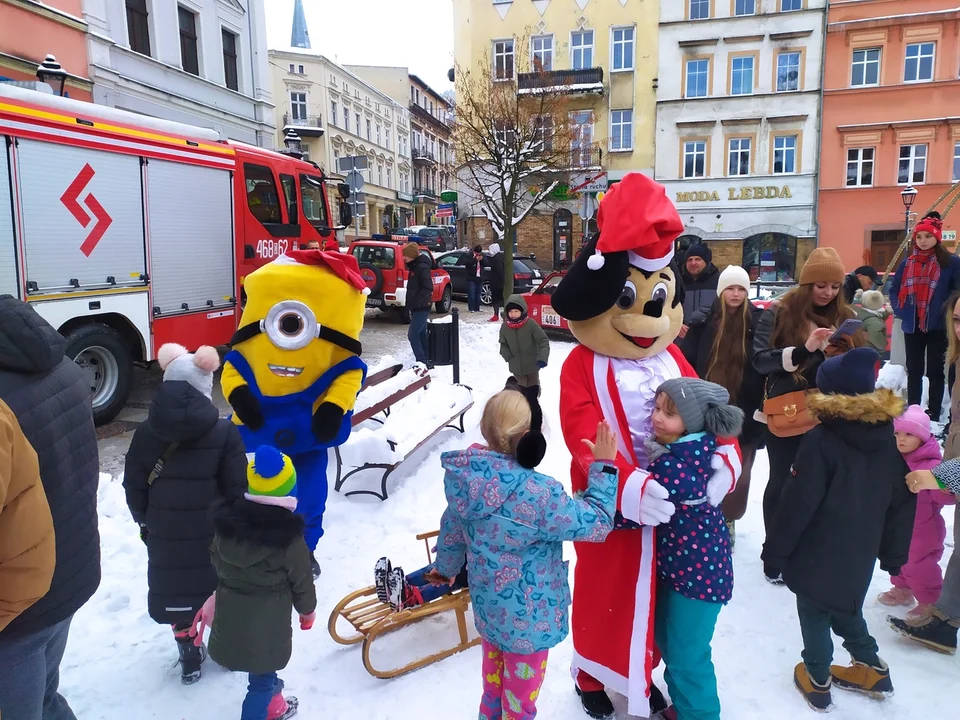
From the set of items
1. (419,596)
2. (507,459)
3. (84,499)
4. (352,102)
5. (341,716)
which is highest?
(352,102)

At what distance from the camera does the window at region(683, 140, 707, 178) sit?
26641 millimetres

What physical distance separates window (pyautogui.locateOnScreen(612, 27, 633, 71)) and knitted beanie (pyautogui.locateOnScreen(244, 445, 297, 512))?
29079mm

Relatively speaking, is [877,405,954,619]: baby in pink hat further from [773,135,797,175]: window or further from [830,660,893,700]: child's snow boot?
[773,135,797,175]: window

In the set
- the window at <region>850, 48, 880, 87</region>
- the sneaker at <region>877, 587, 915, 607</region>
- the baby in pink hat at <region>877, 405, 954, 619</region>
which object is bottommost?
the sneaker at <region>877, 587, 915, 607</region>

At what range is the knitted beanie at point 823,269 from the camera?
3600 millimetres

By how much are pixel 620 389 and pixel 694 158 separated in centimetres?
2689

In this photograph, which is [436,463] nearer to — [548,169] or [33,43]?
[33,43]

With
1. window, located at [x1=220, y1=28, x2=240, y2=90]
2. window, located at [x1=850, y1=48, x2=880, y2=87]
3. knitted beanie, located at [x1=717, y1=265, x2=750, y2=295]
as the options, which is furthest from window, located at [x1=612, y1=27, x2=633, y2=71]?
knitted beanie, located at [x1=717, y1=265, x2=750, y2=295]

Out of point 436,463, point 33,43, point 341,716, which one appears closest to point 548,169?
point 33,43

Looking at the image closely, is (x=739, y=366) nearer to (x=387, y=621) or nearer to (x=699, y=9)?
(x=387, y=621)

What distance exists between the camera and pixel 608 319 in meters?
2.70

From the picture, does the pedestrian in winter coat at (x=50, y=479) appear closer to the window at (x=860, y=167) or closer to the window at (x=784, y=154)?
the window at (x=784, y=154)

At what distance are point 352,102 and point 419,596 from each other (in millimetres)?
44417

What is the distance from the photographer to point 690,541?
2.43 metres
